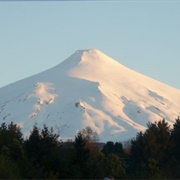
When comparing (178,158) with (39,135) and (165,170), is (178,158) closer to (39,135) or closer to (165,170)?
(165,170)

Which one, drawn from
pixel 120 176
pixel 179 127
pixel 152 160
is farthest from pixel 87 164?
pixel 179 127

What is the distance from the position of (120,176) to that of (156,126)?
10654 millimetres

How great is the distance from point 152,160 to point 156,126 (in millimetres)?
6702

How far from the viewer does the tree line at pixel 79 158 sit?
115 ft

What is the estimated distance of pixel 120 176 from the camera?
39.3m

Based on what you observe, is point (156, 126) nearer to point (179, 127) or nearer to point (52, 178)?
point (179, 127)

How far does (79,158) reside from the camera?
129ft

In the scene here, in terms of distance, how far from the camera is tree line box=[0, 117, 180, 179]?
3491cm

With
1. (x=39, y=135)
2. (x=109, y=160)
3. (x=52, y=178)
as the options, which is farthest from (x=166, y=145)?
(x=52, y=178)

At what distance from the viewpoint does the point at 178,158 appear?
47.7 metres

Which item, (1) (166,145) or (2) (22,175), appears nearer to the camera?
(2) (22,175)

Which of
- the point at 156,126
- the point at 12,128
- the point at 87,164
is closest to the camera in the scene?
the point at 87,164

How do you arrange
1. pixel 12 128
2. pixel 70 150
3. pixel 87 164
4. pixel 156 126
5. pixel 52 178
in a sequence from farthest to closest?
1. pixel 156 126
2. pixel 12 128
3. pixel 70 150
4. pixel 87 164
5. pixel 52 178

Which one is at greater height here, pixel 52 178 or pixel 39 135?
pixel 39 135
